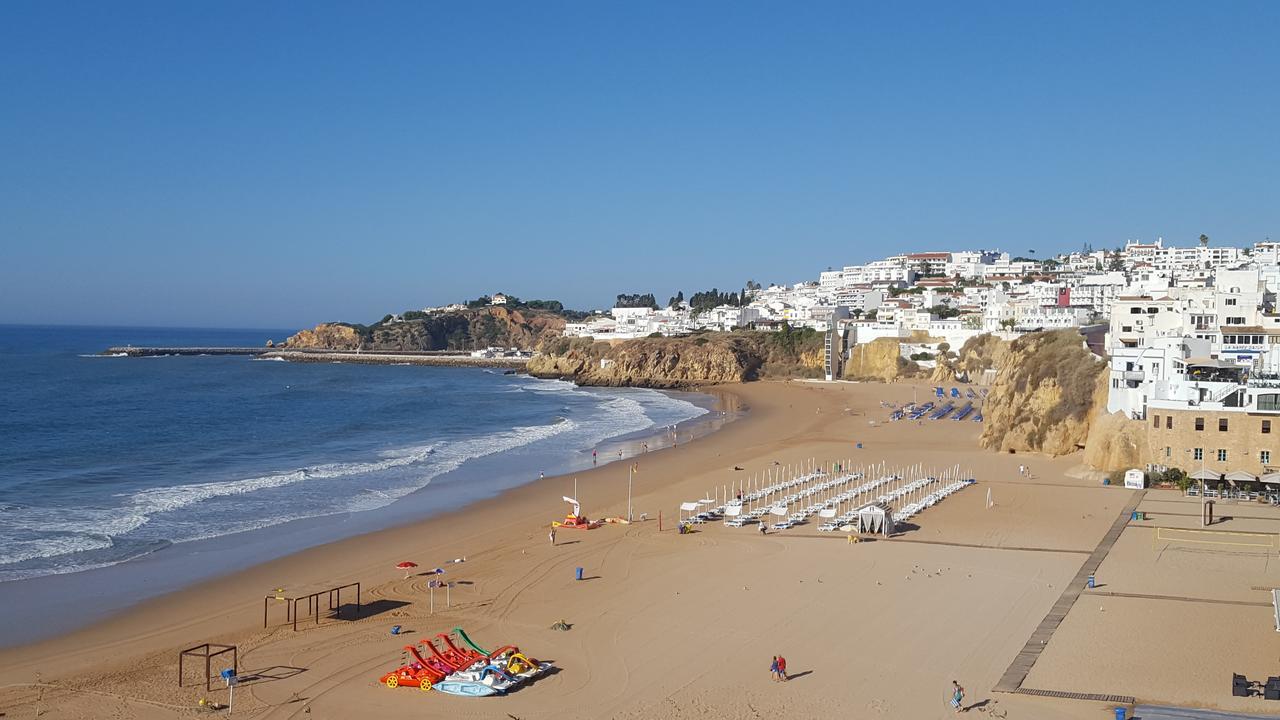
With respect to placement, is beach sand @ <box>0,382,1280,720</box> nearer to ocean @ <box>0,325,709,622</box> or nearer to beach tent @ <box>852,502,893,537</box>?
beach tent @ <box>852,502,893,537</box>

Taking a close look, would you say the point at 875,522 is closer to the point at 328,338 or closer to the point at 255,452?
the point at 255,452

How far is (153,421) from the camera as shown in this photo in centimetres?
4466

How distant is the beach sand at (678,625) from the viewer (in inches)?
→ 475

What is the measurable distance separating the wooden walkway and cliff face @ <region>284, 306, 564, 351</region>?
11280cm

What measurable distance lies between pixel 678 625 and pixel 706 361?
6323 centimetres

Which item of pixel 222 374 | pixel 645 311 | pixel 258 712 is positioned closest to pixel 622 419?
pixel 258 712

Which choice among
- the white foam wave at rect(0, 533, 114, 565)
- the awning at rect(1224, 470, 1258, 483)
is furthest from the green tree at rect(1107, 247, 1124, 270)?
the white foam wave at rect(0, 533, 114, 565)

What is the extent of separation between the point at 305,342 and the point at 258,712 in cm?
13311

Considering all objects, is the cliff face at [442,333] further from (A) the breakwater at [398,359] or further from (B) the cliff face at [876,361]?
(B) the cliff face at [876,361]

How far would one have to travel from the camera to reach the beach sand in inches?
475

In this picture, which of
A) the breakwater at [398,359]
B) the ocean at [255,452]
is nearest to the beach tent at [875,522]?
the ocean at [255,452]

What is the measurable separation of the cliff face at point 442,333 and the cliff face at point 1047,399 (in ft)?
323

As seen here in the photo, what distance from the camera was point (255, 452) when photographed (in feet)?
117

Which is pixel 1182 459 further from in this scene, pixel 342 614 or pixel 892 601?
pixel 342 614
